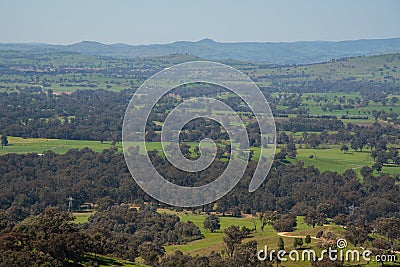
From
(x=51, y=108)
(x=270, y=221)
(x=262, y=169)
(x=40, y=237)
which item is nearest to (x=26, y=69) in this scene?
(x=51, y=108)

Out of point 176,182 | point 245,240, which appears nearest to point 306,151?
point 176,182

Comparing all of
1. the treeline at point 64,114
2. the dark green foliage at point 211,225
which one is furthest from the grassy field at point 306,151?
the dark green foliage at point 211,225

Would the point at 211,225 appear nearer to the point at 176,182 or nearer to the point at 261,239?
the point at 261,239

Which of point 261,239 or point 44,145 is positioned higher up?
point 261,239

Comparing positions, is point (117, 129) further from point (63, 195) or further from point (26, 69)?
point (26, 69)

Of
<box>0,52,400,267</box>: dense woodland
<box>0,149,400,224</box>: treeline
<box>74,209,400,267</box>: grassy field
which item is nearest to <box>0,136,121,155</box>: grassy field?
<box>0,52,400,267</box>: dense woodland

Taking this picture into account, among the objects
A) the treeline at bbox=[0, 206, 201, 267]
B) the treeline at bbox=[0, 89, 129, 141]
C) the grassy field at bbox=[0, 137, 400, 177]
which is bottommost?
the grassy field at bbox=[0, 137, 400, 177]

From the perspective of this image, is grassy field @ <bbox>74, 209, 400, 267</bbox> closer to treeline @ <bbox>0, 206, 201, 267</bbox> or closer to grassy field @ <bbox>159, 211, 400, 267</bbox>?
grassy field @ <bbox>159, 211, 400, 267</bbox>

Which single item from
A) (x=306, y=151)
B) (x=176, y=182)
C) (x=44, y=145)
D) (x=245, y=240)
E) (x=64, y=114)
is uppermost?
(x=245, y=240)
